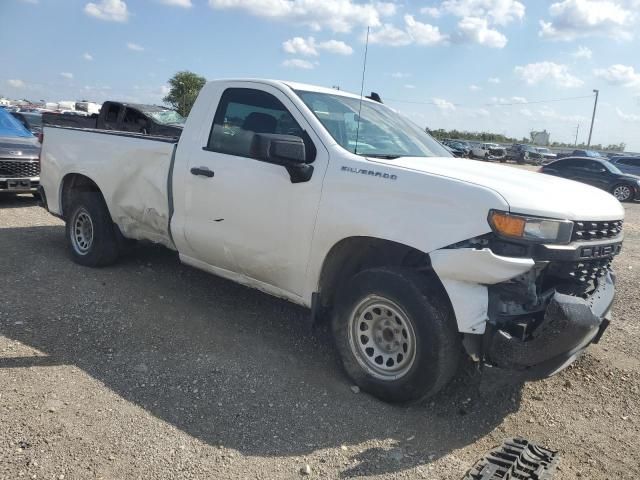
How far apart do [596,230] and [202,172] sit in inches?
113

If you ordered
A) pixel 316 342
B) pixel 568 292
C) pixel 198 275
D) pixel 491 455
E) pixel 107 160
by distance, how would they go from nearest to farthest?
pixel 491 455
pixel 568 292
pixel 316 342
pixel 107 160
pixel 198 275

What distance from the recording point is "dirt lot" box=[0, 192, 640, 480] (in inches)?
118

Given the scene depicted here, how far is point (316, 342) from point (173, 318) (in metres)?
1.28

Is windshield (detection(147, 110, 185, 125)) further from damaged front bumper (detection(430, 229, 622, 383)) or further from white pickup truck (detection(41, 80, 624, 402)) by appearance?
damaged front bumper (detection(430, 229, 622, 383))

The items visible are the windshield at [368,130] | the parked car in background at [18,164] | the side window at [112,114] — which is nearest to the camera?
the windshield at [368,130]

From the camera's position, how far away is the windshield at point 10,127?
34.1 ft

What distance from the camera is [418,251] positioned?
3467 mm

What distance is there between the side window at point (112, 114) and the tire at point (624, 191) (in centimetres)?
1663

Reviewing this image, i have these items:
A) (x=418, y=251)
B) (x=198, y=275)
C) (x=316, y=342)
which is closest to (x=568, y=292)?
(x=418, y=251)

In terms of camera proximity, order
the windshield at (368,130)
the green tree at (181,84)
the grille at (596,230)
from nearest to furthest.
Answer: the grille at (596,230) → the windshield at (368,130) → the green tree at (181,84)


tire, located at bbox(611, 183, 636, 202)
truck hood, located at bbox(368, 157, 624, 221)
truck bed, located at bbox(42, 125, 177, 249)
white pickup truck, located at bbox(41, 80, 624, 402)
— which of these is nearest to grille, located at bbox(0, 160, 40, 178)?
truck bed, located at bbox(42, 125, 177, 249)

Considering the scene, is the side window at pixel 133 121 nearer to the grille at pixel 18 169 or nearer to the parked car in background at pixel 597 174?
the grille at pixel 18 169

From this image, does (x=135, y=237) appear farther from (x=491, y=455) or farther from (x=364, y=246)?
(x=491, y=455)

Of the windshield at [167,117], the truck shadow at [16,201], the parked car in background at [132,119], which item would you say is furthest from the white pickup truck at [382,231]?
the windshield at [167,117]
